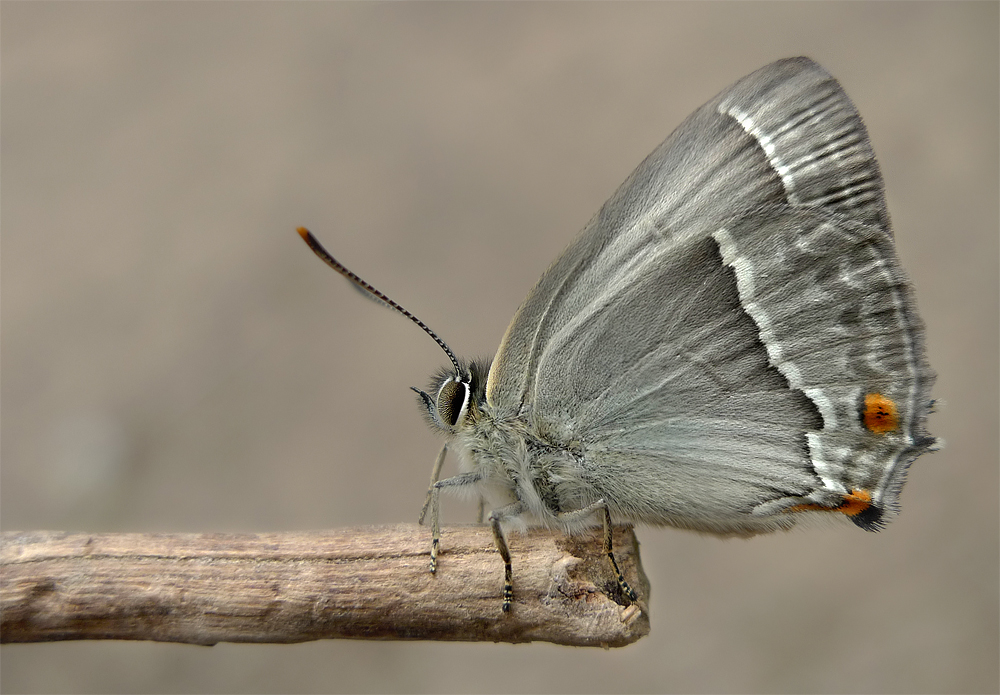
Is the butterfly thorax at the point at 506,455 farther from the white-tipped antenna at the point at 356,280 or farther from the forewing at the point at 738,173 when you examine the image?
the forewing at the point at 738,173

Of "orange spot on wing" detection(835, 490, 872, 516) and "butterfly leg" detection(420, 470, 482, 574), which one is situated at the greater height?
"orange spot on wing" detection(835, 490, 872, 516)

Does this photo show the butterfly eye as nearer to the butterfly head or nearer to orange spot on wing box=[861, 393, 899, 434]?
the butterfly head

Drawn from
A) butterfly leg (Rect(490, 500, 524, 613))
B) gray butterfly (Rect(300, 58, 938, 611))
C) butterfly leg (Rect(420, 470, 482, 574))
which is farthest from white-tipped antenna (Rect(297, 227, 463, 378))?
butterfly leg (Rect(490, 500, 524, 613))

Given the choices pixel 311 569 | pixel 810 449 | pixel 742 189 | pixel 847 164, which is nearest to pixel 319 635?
pixel 311 569

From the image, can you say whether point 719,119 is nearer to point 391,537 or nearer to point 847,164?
point 847,164

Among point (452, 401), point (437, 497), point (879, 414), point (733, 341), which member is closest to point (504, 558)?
point (437, 497)

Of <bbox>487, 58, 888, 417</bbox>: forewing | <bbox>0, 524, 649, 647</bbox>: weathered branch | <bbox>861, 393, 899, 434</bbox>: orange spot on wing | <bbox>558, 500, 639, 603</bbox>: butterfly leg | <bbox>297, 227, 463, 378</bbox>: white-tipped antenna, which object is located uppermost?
<bbox>487, 58, 888, 417</bbox>: forewing

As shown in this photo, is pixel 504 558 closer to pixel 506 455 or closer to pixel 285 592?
pixel 506 455
